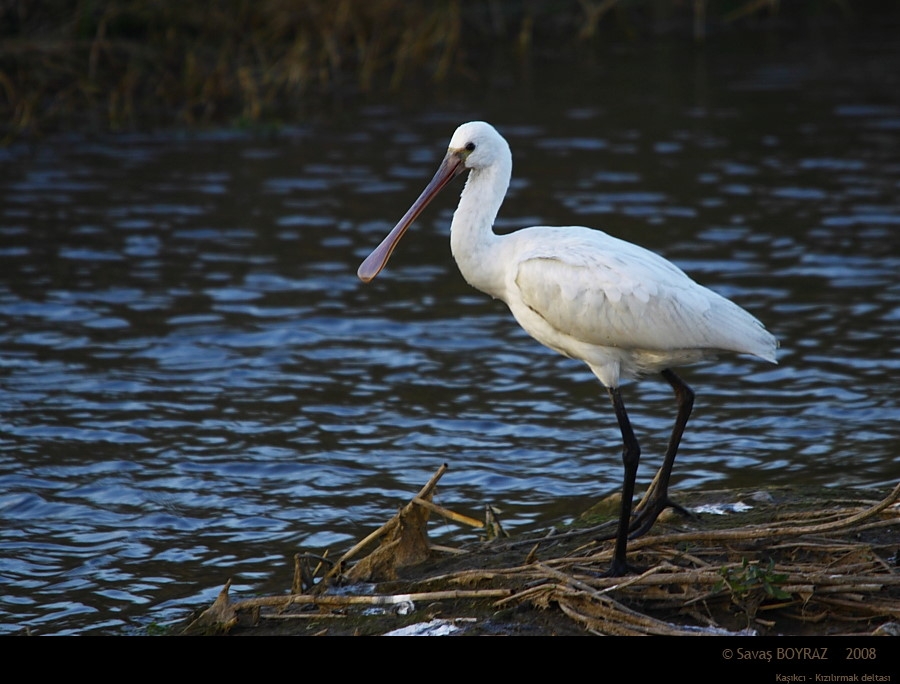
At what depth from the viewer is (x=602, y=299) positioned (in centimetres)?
623

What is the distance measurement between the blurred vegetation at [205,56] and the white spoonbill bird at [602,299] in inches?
413

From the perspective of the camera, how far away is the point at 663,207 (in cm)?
1356

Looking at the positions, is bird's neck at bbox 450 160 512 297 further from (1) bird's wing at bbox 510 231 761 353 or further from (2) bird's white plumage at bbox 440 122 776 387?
(1) bird's wing at bbox 510 231 761 353

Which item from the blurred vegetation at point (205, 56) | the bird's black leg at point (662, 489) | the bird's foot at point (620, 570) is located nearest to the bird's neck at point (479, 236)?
the bird's black leg at point (662, 489)

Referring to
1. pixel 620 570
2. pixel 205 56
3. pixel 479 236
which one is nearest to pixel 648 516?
pixel 620 570

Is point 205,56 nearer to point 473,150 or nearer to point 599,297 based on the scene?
point 473,150

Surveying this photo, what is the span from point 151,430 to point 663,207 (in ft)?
20.9

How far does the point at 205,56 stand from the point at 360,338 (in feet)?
27.7

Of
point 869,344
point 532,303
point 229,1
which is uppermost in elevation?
point 229,1

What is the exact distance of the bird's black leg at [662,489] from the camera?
641 centimetres

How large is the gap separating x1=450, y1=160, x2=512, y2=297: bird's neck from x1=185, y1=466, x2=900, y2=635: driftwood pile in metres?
1.04
